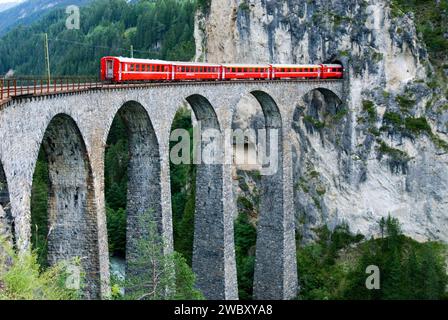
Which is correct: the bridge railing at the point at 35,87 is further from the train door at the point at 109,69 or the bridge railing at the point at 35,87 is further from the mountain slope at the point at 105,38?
the mountain slope at the point at 105,38

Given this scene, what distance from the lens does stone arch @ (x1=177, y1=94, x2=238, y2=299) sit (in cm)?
3509

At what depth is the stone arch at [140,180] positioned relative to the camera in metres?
29.0

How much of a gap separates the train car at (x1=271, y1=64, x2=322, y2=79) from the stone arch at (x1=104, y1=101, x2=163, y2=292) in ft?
47.4

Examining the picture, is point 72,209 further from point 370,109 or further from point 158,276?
point 370,109

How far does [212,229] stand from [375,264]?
1296 cm

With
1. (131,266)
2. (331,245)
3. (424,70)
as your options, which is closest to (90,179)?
(131,266)

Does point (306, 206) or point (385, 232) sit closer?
point (385, 232)

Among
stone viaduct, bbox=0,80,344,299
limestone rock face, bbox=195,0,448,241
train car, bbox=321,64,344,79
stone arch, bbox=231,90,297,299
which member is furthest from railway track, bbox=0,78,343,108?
limestone rock face, bbox=195,0,448,241

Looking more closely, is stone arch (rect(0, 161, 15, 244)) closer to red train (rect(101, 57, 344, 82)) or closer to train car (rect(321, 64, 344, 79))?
red train (rect(101, 57, 344, 82))

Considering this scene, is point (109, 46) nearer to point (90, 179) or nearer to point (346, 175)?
point (346, 175)

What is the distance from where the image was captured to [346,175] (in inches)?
1823

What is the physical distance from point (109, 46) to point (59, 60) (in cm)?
1395

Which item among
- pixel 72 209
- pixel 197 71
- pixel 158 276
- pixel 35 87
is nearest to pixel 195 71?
pixel 197 71

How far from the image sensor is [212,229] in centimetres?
3569
